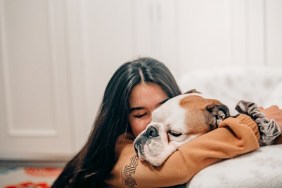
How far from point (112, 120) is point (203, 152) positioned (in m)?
0.28

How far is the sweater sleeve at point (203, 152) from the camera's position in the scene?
1.74ft

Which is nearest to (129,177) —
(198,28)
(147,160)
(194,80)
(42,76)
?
(147,160)

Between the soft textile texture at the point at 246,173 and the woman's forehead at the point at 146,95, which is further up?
the woman's forehead at the point at 146,95

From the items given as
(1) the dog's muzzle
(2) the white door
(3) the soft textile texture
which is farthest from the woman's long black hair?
(2) the white door

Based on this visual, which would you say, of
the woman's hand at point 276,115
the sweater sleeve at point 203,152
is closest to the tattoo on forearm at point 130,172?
the sweater sleeve at point 203,152

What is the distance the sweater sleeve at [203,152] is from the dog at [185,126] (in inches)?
0.8

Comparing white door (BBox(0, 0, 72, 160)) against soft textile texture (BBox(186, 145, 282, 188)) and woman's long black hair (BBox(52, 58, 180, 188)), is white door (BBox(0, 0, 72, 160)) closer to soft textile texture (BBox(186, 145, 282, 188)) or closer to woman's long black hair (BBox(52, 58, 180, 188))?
woman's long black hair (BBox(52, 58, 180, 188))

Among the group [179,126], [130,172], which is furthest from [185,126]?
[130,172]

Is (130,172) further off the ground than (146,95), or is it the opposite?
(146,95)

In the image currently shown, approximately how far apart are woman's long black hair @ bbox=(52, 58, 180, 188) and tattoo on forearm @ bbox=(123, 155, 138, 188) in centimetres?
10

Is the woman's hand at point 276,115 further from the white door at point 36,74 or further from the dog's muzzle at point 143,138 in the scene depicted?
the white door at point 36,74

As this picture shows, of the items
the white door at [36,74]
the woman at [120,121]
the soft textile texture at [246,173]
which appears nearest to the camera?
the soft textile texture at [246,173]

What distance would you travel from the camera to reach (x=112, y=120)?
75 cm

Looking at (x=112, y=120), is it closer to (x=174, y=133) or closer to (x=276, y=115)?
(x=174, y=133)
